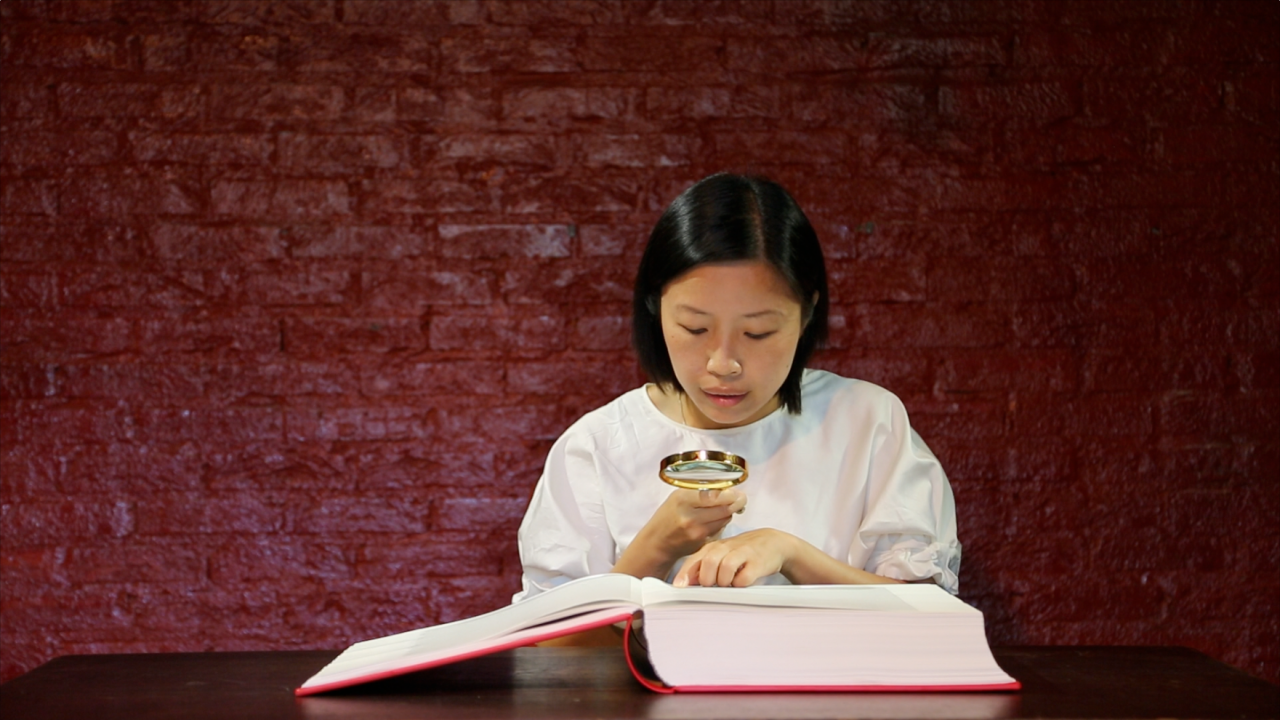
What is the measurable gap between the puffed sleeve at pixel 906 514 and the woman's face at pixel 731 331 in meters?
0.28

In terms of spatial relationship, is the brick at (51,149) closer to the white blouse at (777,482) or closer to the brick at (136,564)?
the brick at (136,564)

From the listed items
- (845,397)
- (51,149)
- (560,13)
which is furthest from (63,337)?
(845,397)

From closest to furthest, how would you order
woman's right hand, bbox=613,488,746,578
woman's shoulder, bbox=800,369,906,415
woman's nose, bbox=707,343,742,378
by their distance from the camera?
woman's right hand, bbox=613,488,746,578
woman's nose, bbox=707,343,742,378
woman's shoulder, bbox=800,369,906,415

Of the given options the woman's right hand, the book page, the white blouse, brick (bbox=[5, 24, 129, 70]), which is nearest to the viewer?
the book page

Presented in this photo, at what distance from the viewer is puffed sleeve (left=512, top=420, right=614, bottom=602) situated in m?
1.90

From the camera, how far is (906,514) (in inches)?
72.6

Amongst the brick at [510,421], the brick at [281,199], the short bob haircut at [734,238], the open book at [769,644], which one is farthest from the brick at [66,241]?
the open book at [769,644]

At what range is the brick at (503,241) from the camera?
102 inches

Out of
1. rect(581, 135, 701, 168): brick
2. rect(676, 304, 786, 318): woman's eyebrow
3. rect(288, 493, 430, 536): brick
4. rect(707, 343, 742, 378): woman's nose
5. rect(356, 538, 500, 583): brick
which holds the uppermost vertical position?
rect(581, 135, 701, 168): brick

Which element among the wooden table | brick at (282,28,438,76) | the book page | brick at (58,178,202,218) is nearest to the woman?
the book page

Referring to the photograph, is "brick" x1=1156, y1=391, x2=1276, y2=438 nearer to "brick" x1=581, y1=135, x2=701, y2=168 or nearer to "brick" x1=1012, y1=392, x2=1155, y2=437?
"brick" x1=1012, y1=392, x2=1155, y2=437

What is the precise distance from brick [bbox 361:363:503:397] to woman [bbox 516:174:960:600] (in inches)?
22.8

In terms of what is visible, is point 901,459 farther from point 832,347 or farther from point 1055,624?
point 1055,624

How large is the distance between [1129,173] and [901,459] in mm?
1172
